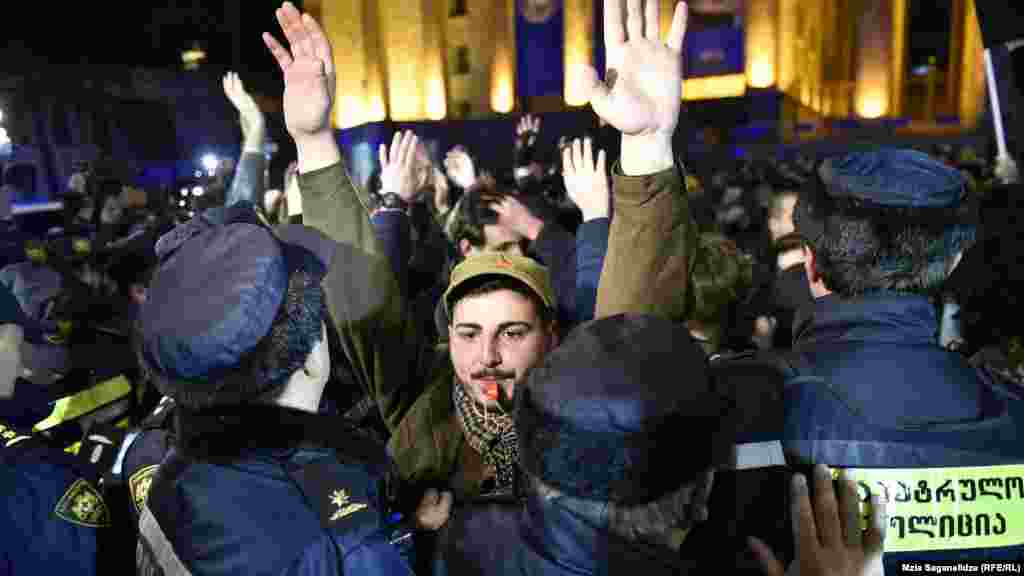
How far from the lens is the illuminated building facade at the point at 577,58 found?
26484mm

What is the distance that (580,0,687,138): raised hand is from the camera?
1.78 m

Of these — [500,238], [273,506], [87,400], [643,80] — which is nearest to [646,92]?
[643,80]

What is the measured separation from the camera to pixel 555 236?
3.52 meters

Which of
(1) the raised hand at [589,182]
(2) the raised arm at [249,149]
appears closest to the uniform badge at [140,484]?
(1) the raised hand at [589,182]

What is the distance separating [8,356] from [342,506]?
1.33 meters

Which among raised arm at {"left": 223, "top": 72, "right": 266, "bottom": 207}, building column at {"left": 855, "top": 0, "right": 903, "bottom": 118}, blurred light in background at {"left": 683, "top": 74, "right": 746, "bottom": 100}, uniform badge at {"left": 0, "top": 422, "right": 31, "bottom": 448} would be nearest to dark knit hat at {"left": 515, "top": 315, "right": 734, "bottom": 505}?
uniform badge at {"left": 0, "top": 422, "right": 31, "bottom": 448}

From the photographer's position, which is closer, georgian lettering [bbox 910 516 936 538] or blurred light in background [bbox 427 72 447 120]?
georgian lettering [bbox 910 516 936 538]

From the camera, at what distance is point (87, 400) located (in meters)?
3.44

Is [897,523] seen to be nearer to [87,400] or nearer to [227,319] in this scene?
[227,319]

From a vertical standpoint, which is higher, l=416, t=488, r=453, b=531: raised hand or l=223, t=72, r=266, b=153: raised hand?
l=223, t=72, r=266, b=153: raised hand

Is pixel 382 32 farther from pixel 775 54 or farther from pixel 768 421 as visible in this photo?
pixel 768 421

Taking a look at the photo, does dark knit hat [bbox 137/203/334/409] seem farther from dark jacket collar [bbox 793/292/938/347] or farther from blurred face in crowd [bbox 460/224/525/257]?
blurred face in crowd [bbox 460/224/525/257]

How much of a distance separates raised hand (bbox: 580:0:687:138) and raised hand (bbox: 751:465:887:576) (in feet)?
2.83

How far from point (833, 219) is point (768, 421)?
46 cm
